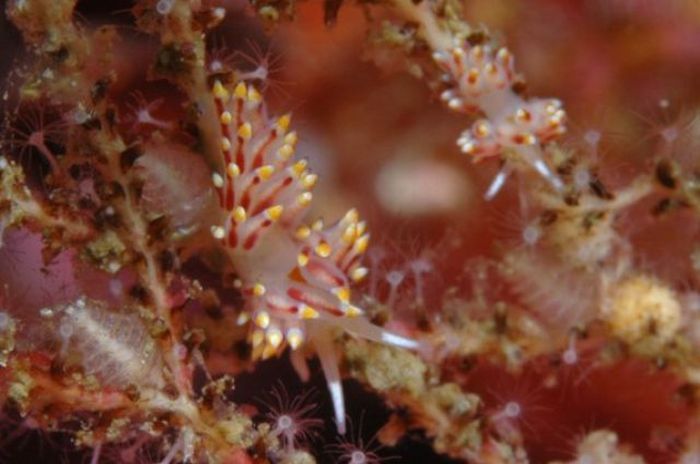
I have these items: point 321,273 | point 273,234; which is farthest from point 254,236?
point 321,273

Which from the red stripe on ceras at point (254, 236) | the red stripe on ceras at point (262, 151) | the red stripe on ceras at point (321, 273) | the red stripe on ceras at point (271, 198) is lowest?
the red stripe on ceras at point (321, 273)

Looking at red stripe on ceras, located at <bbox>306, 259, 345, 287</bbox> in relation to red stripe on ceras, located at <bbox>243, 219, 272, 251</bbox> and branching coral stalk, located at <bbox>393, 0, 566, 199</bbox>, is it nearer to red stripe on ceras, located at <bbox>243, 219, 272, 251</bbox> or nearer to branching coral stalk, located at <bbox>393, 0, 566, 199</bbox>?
red stripe on ceras, located at <bbox>243, 219, 272, 251</bbox>

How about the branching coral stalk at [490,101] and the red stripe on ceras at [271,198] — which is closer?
the red stripe on ceras at [271,198]

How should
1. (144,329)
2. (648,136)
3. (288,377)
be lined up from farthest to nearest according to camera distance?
1. (648,136)
2. (288,377)
3. (144,329)

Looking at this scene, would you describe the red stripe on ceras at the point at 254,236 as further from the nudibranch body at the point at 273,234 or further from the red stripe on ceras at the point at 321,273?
the red stripe on ceras at the point at 321,273

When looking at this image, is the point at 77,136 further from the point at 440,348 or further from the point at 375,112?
the point at 440,348

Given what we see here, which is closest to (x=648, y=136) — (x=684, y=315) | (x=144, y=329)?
(x=684, y=315)

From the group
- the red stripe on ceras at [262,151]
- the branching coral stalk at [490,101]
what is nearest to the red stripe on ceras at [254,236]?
the red stripe on ceras at [262,151]

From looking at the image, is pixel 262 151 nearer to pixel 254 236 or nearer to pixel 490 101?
pixel 254 236
